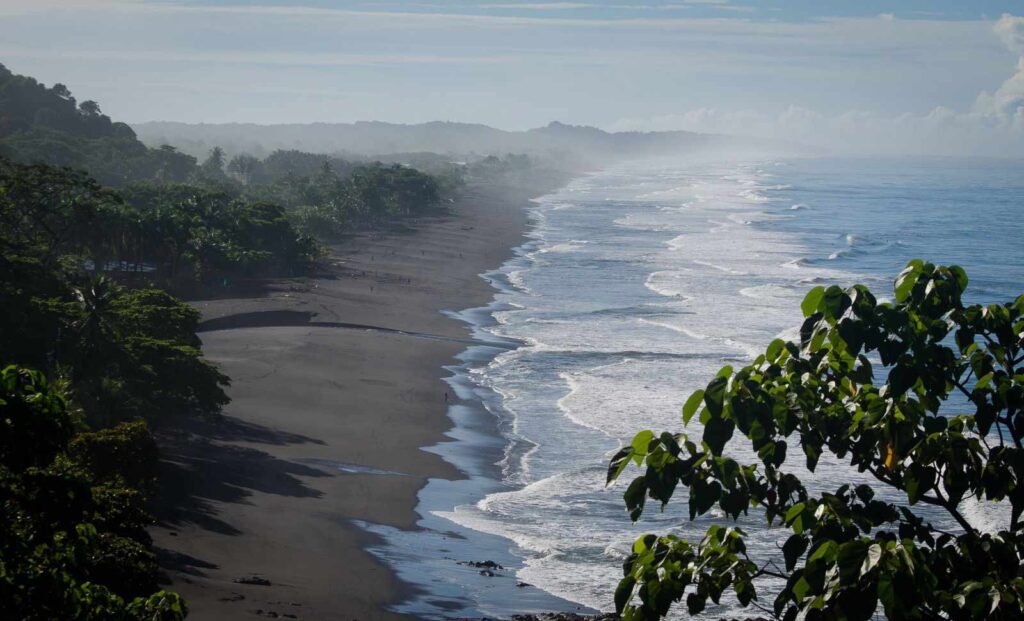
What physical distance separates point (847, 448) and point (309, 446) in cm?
2702

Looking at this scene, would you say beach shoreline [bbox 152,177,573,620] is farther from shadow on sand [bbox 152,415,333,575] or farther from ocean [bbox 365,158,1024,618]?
ocean [bbox 365,158,1024,618]

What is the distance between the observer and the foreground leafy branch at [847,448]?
5.23 m

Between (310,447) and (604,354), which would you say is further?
(604,354)

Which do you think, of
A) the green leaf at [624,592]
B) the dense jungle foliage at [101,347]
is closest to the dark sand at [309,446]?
the dense jungle foliage at [101,347]

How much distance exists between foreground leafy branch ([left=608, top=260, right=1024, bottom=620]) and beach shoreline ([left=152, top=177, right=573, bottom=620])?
558 inches

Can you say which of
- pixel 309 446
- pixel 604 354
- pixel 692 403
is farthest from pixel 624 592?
pixel 604 354

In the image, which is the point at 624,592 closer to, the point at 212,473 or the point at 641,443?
the point at 641,443

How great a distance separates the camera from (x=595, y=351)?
149ft

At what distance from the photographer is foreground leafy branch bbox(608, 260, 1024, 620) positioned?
17.2 feet

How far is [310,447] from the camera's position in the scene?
3136cm

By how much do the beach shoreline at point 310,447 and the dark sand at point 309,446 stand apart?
0.18 ft

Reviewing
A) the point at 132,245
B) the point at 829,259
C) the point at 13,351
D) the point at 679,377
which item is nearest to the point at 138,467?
the point at 13,351

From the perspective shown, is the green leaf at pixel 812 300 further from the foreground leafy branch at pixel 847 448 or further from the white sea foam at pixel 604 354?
the white sea foam at pixel 604 354

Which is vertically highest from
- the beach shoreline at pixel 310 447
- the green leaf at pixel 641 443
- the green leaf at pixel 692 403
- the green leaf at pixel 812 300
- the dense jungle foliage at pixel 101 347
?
the green leaf at pixel 812 300
